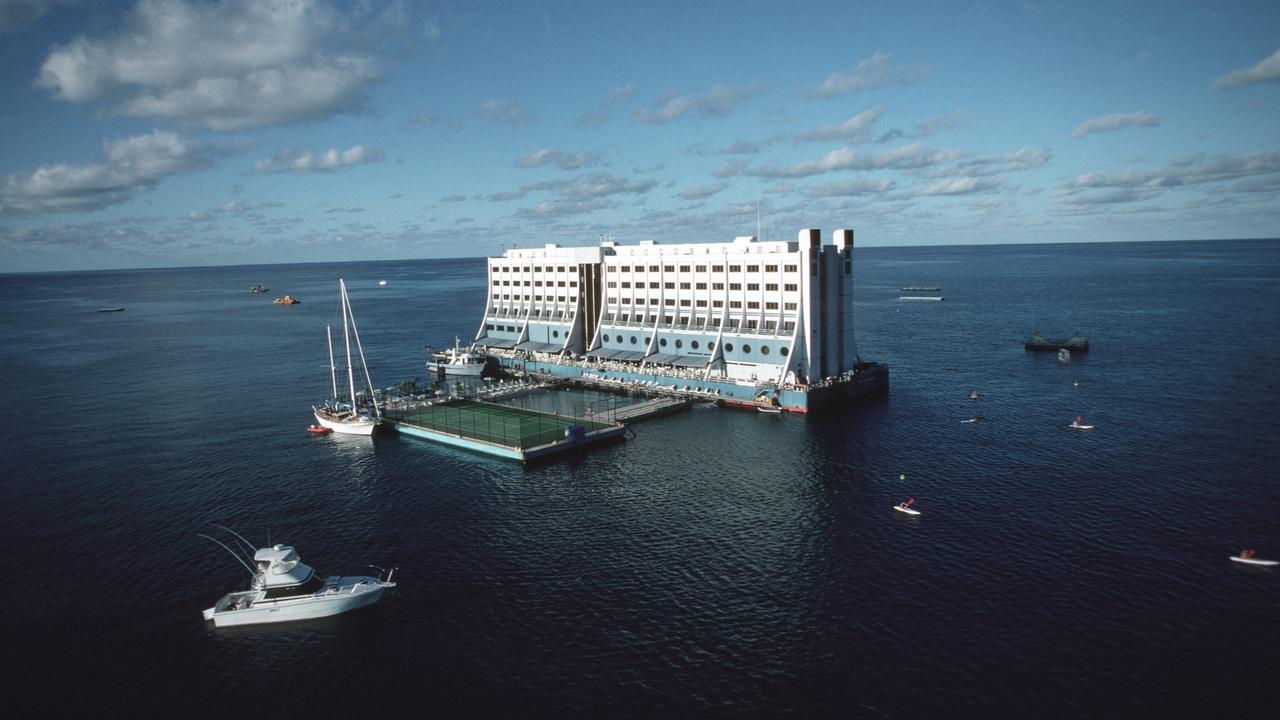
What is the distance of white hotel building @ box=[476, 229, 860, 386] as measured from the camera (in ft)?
328

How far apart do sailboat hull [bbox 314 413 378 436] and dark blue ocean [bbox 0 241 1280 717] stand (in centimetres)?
164

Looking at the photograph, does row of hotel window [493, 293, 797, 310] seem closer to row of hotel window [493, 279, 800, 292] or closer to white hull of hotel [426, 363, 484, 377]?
row of hotel window [493, 279, 800, 292]

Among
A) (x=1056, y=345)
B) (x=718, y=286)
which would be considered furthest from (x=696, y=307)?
(x=1056, y=345)

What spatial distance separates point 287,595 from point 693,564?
26972 millimetres

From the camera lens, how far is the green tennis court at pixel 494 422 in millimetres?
81438

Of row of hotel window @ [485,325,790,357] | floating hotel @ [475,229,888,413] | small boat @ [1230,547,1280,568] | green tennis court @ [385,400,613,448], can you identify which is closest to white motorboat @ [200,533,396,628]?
green tennis court @ [385,400,613,448]

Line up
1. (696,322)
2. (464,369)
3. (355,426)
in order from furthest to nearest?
(464,369) < (696,322) < (355,426)

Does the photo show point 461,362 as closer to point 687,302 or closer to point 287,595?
point 687,302

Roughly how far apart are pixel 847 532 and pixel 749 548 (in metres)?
8.53

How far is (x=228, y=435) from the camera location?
89938mm

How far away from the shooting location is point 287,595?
47219mm

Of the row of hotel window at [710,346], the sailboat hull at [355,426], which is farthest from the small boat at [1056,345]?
the sailboat hull at [355,426]

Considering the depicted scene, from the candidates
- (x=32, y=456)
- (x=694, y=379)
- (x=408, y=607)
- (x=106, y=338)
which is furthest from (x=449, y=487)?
(x=106, y=338)

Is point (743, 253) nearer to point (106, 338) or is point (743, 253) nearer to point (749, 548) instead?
point (749, 548)
